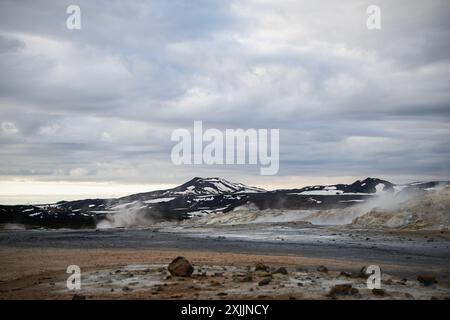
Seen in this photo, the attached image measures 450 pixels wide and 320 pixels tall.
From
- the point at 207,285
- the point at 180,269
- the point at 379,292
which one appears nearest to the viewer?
the point at 379,292

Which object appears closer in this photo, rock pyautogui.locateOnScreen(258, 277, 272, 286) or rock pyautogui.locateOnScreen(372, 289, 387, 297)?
rock pyautogui.locateOnScreen(372, 289, 387, 297)

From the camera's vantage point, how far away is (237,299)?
564 inches

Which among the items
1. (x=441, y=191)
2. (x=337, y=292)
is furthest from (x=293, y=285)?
(x=441, y=191)

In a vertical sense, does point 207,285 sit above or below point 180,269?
below

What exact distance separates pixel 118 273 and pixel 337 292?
9.46 metres

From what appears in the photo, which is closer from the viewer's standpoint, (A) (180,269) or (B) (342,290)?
(B) (342,290)
